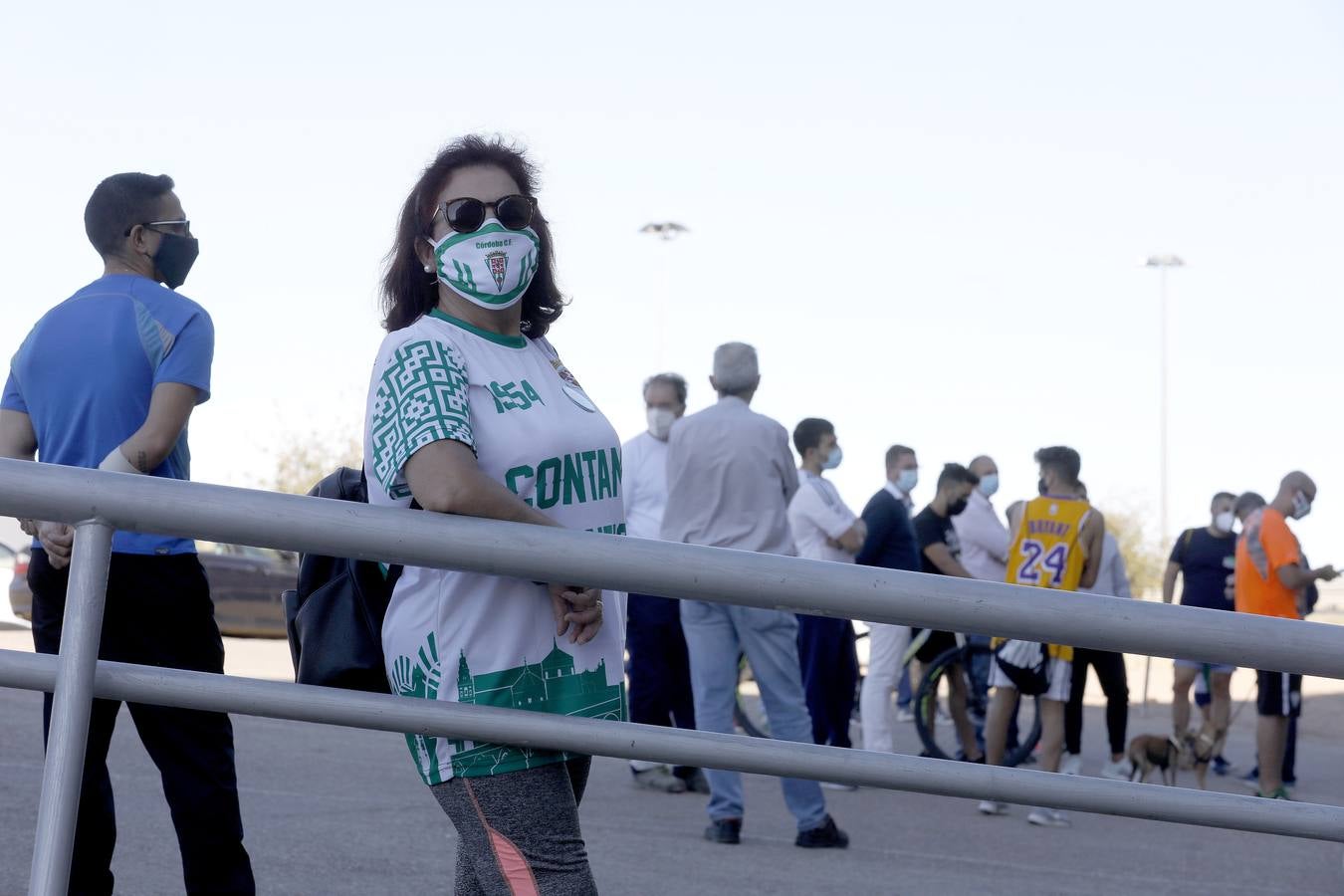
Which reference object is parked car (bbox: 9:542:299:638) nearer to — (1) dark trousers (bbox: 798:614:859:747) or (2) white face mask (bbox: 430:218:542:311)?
(1) dark trousers (bbox: 798:614:859:747)

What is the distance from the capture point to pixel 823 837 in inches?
245

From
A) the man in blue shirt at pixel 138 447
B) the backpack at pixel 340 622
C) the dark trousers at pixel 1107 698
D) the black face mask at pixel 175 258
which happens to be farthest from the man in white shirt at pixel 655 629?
the backpack at pixel 340 622

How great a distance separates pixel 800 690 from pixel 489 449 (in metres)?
4.34

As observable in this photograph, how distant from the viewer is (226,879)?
11.1ft

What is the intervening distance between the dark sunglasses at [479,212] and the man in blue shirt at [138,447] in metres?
1.05

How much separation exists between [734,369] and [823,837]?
2053mm

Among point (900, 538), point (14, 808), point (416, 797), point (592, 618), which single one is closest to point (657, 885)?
point (416, 797)

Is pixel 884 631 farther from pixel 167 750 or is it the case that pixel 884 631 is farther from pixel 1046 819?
pixel 167 750

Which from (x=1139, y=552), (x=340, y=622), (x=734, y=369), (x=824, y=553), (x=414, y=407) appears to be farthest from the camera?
(x=1139, y=552)

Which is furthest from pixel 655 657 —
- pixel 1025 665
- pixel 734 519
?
pixel 1025 665

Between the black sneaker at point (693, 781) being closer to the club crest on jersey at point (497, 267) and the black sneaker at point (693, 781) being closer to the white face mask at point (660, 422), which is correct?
the white face mask at point (660, 422)

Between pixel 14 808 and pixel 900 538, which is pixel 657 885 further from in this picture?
pixel 900 538

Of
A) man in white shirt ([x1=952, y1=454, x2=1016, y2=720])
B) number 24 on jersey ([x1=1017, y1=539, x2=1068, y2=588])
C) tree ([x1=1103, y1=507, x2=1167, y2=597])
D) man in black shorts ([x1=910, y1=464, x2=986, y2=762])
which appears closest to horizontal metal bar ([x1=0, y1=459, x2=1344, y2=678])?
number 24 on jersey ([x1=1017, y1=539, x2=1068, y2=588])

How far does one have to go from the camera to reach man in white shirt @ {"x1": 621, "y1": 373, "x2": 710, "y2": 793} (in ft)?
26.3
